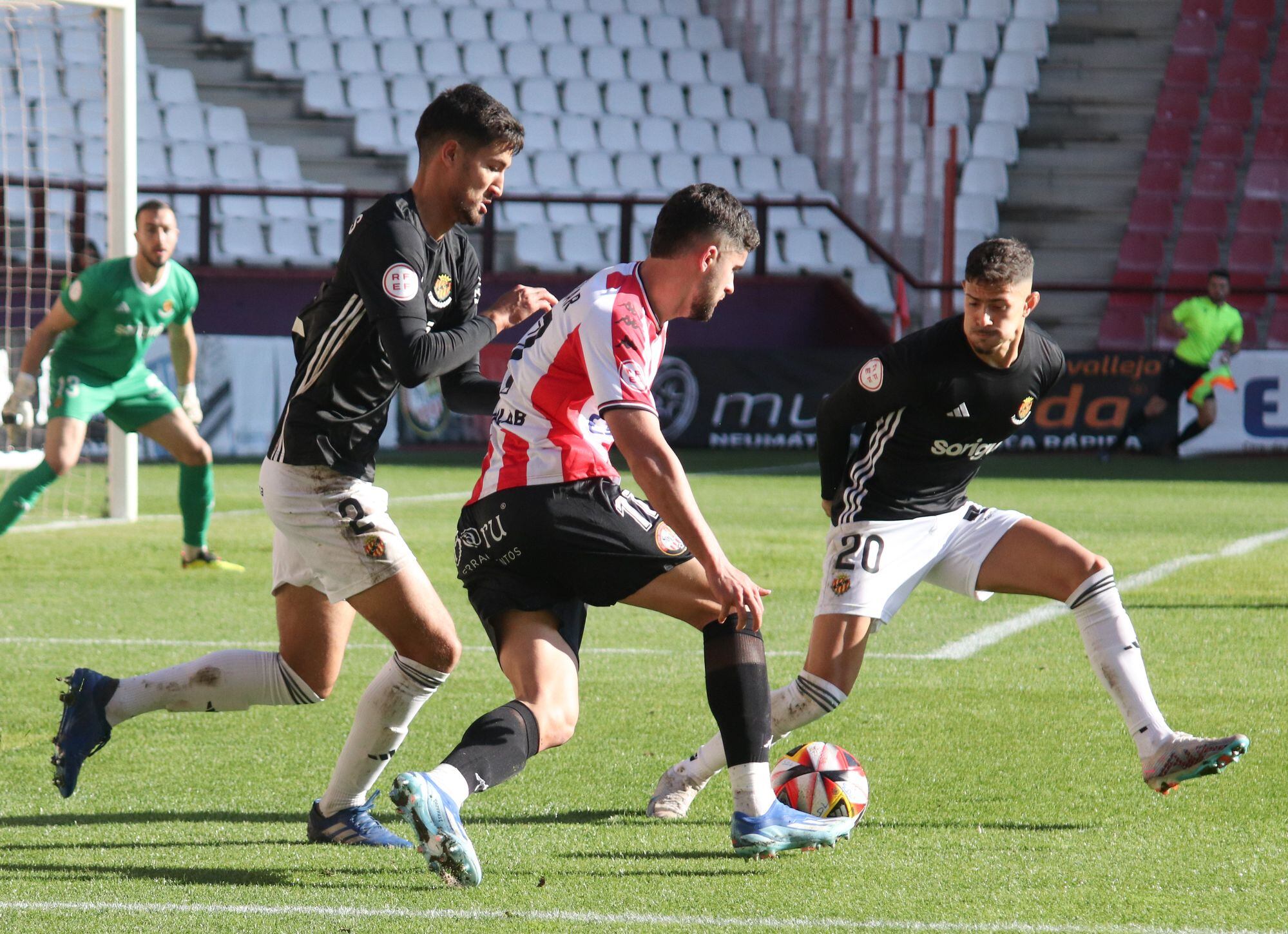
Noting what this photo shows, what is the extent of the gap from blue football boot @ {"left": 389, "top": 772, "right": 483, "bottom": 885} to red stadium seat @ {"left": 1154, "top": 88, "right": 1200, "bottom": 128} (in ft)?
71.8

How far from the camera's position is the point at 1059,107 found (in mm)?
23500

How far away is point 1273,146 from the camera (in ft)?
75.5

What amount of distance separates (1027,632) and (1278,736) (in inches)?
86.4

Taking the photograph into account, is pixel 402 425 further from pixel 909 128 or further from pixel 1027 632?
pixel 1027 632

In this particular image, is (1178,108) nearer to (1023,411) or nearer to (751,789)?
(1023,411)

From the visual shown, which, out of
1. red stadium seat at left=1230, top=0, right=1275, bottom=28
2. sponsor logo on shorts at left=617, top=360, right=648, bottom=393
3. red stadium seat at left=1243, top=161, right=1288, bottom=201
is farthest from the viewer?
red stadium seat at left=1230, top=0, right=1275, bottom=28

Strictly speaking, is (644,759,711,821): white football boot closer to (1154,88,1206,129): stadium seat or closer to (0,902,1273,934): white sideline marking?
(0,902,1273,934): white sideline marking

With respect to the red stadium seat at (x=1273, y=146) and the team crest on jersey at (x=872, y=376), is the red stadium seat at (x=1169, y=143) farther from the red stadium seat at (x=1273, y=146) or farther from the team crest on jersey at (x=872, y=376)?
the team crest on jersey at (x=872, y=376)

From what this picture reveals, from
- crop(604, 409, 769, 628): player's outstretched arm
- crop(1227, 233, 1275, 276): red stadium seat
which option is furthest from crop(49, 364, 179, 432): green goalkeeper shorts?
crop(1227, 233, 1275, 276): red stadium seat

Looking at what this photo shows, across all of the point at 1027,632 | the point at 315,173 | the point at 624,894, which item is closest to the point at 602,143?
the point at 315,173

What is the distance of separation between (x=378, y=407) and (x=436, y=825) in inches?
48.5

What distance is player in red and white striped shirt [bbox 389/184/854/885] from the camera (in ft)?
12.6

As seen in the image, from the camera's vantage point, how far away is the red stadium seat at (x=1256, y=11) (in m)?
24.1

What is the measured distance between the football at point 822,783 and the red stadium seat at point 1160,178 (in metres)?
19.7
